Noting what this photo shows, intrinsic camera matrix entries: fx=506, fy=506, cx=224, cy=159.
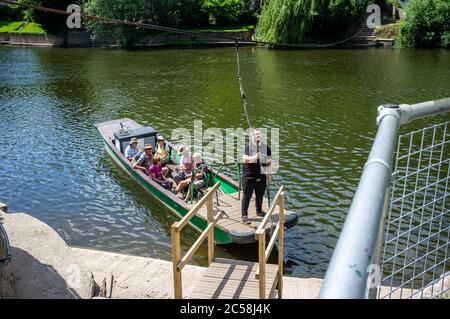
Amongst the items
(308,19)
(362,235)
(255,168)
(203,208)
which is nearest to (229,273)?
(255,168)

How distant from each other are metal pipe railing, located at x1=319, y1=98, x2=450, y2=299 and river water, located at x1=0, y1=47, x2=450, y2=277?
886cm

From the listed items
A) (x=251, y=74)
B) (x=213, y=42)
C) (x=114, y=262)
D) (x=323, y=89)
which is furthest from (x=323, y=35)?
(x=114, y=262)

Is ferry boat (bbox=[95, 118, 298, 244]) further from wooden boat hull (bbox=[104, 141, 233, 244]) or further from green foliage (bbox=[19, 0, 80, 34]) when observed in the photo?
green foliage (bbox=[19, 0, 80, 34])

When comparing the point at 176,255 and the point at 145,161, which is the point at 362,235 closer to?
the point at 176,255

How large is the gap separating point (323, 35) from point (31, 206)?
3566cm

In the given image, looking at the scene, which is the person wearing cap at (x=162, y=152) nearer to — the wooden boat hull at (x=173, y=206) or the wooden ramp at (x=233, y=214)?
the wooden boat hull at (x=173, y=206)

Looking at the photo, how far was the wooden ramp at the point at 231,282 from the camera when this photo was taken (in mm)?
6836

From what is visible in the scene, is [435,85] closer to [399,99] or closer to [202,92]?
[399,99]

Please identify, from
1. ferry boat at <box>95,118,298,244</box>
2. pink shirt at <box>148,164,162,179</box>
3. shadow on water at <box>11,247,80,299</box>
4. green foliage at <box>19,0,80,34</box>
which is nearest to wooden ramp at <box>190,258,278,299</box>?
shadow on water at <box>11,247,80,299</box>

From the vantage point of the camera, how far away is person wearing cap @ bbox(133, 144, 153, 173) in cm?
1405

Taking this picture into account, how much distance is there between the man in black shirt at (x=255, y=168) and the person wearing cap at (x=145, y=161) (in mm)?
4418

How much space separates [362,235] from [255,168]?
8.71 m

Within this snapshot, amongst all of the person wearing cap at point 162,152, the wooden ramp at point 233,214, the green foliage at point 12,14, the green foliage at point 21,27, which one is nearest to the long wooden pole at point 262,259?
the wooden ramp at point 233,214

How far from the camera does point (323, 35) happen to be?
44469mm
